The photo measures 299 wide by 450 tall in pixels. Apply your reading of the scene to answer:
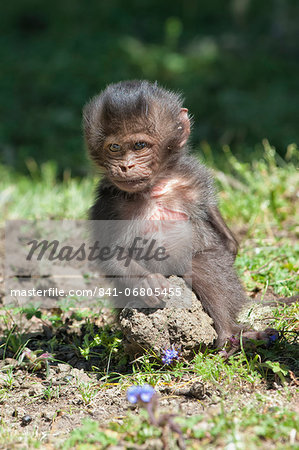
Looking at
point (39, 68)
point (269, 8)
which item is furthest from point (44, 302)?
point (269, 8)

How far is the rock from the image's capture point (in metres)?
3.55

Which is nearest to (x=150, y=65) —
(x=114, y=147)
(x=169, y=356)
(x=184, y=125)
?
(x=184, y=125)

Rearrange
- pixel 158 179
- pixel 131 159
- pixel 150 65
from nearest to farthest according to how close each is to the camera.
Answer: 1. pixel 131 159
2. pixel 158 179
3. pixel 150 65

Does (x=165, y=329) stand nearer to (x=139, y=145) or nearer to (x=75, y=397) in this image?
(x=75, y=397)

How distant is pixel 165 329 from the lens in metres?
3.57

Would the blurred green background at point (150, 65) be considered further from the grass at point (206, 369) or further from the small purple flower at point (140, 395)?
the small purple flower at point (140, 395)

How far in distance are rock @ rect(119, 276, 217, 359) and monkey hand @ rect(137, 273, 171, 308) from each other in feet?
0.28

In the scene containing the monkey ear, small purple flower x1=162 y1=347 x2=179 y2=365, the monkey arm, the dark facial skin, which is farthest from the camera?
the monkey arm

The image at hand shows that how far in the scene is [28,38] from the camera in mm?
14156

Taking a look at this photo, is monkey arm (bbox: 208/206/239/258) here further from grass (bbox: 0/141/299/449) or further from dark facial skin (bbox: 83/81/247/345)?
grass (bbox: 0/141/299/449)

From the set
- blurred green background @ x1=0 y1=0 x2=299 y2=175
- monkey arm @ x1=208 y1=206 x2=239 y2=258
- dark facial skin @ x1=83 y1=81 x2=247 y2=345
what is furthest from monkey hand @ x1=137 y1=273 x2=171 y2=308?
blurred green background @ x1=0 y1=0 x2=299 y2=175

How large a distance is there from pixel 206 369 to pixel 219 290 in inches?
23.8

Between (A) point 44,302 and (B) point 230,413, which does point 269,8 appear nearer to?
(A) point 44,302

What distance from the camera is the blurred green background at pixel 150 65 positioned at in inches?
365
